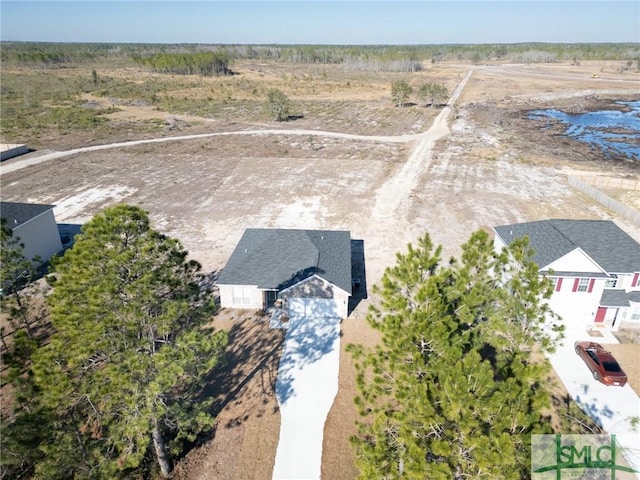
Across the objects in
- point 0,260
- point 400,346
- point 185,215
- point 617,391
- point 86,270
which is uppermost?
point 86,270

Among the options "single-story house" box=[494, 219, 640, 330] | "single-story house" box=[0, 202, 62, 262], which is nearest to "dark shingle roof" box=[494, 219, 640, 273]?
"single-story house" box=[494, 219, 640, 330]

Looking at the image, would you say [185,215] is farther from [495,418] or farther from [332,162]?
[495,418]

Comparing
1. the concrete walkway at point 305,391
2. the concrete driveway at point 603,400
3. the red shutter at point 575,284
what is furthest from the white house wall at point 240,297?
the red shutter at point 575,284

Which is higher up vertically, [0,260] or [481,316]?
[0,260]

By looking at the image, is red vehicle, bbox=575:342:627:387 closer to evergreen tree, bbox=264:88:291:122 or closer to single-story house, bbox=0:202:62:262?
single-story house, bbox=0:202:62:262

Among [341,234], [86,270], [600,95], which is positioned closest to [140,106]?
[341,234]

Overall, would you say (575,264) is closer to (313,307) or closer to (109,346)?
(313,307)
